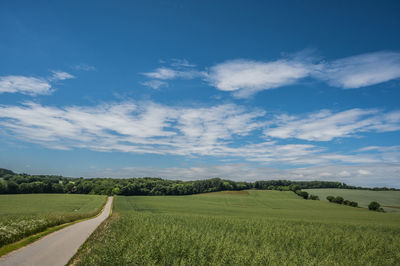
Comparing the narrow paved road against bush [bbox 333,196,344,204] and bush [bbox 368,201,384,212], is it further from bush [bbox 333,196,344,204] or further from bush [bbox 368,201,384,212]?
bush [bbox 333,196,344,204]

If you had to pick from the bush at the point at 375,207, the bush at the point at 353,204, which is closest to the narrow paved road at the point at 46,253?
the bush at the point at 375,207

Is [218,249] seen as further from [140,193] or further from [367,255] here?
[140,193]

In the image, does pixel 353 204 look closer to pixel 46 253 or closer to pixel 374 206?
pixel 374 206

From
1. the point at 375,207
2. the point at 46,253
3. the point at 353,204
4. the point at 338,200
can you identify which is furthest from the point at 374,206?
the point at 46,253

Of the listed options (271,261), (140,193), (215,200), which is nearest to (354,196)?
(215,200)

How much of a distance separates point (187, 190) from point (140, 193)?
2288cm

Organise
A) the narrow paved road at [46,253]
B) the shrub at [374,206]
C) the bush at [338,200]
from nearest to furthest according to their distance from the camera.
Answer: the narrow paved road at [46,253] → the shrub at [374,206] → the bush at [338,200]

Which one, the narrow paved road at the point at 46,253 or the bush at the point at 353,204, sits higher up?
the narrow paved road at the point at 46,253

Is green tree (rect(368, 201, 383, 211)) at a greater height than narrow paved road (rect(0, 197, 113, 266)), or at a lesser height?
lesser

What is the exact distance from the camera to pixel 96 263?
9.60 meters

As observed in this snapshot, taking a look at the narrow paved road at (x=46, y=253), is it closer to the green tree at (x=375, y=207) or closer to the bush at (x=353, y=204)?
the green tree at (x=375, y=207)

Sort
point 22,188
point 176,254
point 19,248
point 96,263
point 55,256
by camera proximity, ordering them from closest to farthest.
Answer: point 96,263
point 176,254
point 55,256
point 19,248
point 22,188

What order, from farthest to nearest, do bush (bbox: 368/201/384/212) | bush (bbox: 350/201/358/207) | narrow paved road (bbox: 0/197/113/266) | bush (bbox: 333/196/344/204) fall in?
bush (bbox: 333/196/344/204) < bush (bbox: 350/201/358/207) < bush (bbox: 368/201/384/212) < narrow paved road (bbox: 0/197/113/266)

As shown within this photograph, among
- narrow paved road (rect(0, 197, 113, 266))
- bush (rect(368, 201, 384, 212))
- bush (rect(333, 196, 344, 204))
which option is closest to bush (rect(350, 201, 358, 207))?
bush (rect(333, 196, 344, 204))
